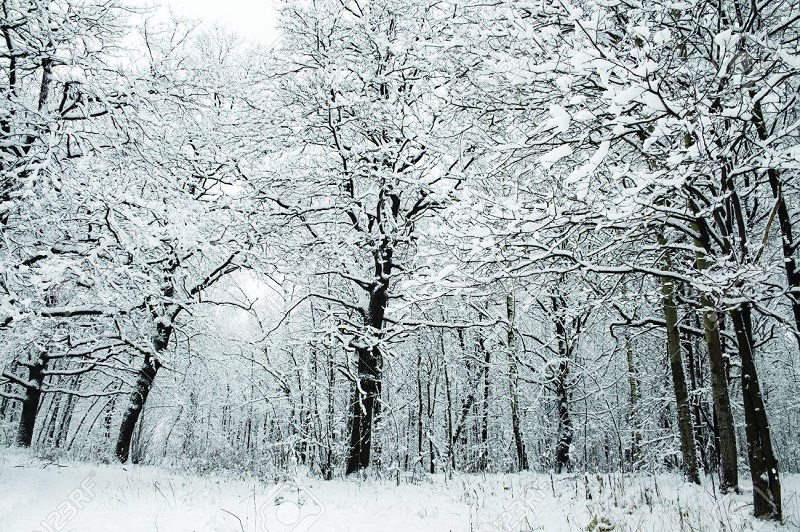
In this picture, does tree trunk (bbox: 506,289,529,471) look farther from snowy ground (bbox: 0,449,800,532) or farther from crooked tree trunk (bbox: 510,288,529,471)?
snowy ground (bbox: 0,449,800,532)

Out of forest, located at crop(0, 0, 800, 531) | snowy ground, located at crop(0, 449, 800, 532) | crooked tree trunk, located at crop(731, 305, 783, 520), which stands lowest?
→ snowy ground, located at crop(0, 449, 800, 532)

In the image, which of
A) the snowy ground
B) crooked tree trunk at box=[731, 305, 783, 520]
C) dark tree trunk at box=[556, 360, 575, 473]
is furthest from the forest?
the snowy ground

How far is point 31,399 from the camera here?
423 inches

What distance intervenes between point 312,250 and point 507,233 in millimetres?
5869

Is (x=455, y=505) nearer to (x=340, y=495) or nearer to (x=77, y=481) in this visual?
(x=340, y=495)

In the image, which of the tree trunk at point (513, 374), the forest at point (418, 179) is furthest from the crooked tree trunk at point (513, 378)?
the forest at point (418, 179)

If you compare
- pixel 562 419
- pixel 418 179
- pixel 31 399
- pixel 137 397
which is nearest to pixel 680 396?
pixel 562 419

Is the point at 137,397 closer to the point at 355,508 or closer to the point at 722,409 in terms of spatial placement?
the point at 355,508

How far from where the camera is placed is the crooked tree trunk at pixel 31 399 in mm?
10227

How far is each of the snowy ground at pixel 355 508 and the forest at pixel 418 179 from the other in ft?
1.83

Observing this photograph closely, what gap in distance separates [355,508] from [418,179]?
4.73 metres

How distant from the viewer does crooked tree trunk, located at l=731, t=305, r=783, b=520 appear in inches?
160

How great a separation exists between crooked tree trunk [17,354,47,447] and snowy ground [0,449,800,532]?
12.3ft

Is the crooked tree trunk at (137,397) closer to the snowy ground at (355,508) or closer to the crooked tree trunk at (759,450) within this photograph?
the snowy ground at (355,508)
